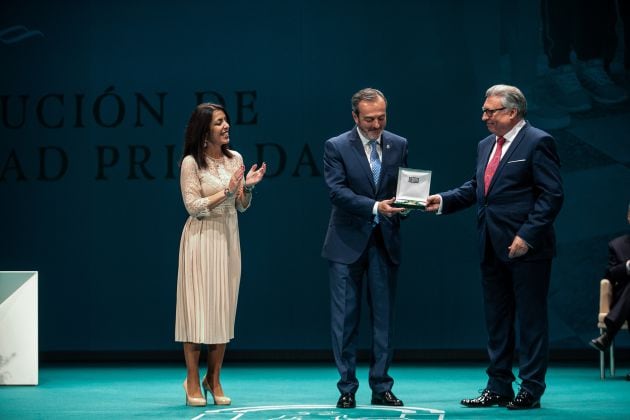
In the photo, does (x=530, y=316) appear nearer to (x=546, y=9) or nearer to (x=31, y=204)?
(x=546, y=9)

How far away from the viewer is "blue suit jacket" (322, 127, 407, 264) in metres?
5.72

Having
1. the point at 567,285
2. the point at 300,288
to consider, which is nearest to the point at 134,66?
the point at 300,288

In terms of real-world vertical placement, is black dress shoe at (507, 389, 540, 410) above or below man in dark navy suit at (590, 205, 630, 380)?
below

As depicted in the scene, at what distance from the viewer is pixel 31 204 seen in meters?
8.95

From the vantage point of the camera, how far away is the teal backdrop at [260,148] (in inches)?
339

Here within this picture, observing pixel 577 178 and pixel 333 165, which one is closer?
pixel 333 165

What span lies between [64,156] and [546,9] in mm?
4065

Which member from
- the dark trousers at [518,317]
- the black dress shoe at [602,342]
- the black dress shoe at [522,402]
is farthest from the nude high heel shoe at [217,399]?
the black dress shoe at [602,342]

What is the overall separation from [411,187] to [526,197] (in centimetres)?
62

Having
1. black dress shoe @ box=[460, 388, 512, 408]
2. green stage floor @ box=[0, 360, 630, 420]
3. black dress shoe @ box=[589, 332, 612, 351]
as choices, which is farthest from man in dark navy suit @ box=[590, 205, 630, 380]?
black dress shoe @ box=[460, 388, 512, 408]

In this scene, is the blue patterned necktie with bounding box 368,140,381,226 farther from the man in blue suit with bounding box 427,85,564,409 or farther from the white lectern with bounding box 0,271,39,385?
the white lectern with bounding box 0,271,39,385

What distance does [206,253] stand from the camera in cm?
597

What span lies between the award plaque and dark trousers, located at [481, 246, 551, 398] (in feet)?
1.74

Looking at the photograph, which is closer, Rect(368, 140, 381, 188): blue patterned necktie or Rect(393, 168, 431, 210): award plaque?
Rect(393, 168, 431, 210): award plaque
